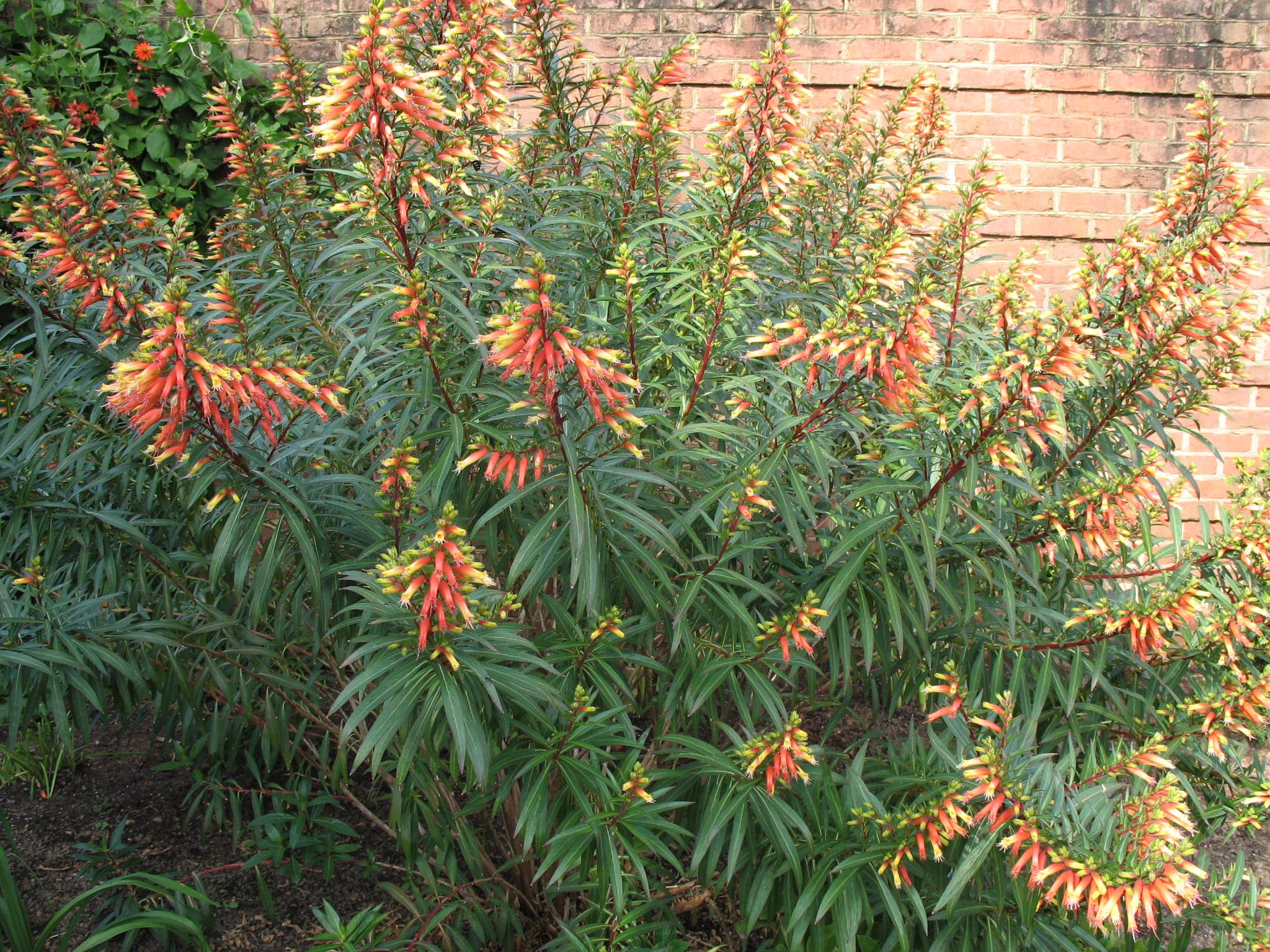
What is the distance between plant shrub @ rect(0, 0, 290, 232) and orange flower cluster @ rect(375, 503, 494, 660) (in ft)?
10.0

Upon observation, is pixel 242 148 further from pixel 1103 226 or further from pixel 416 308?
pixel 1103 226

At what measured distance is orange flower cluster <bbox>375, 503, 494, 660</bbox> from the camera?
1432mm

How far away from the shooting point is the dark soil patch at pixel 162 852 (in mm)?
2559

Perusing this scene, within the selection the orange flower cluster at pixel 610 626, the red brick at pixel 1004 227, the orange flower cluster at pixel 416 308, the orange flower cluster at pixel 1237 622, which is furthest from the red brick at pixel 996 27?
the orange flower cluster at pixel 610 626

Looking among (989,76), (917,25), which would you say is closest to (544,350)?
(917,25)

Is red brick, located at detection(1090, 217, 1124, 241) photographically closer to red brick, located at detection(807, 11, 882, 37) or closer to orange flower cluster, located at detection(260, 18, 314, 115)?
red brick, located at detection(807, 11, 882, 37)

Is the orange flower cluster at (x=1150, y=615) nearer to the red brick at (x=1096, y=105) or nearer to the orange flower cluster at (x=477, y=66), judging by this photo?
the orange flower cluster at (x=477, y=66)

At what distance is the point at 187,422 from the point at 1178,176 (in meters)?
Answer: 2.33

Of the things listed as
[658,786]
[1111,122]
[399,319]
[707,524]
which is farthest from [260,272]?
[1111,122]

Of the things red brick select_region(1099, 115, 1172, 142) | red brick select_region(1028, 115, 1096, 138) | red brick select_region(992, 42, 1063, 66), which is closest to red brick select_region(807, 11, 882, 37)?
red brick select_region(992, 42, 1063, 66)

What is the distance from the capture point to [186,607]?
7.70 feet

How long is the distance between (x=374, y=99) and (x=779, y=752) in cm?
140

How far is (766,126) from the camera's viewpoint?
6.20 ft

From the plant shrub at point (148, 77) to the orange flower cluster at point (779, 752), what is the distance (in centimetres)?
332
